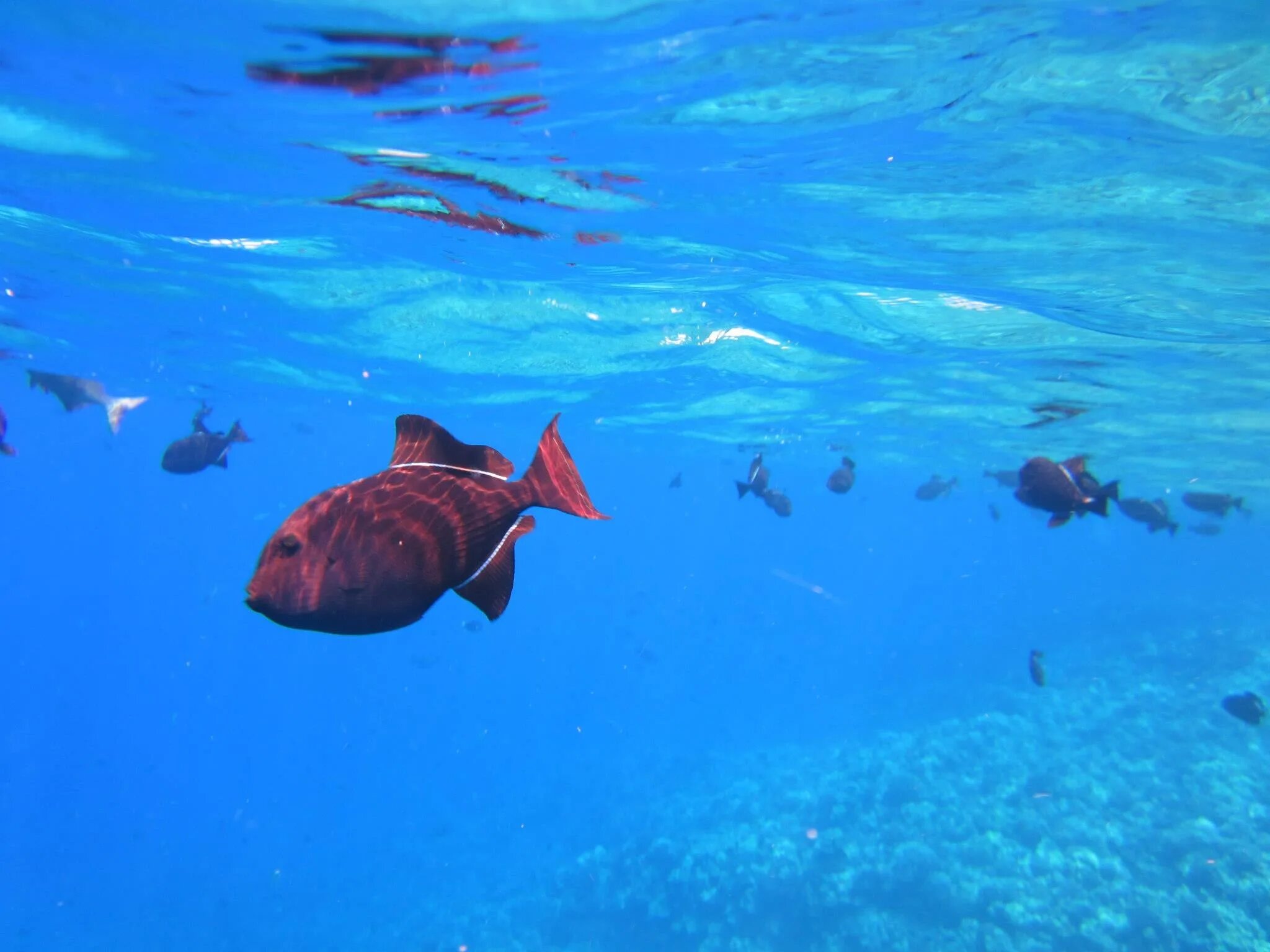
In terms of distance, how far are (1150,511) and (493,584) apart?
46.9ft

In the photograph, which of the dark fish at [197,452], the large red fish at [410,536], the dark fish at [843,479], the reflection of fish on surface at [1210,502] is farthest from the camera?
the reflection of fish on surface at [1210,502]

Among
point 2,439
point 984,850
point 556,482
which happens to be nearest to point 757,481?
point 556,482

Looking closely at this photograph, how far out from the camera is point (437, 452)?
9.71ft

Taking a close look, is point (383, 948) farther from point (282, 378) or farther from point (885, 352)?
point (885, 352)

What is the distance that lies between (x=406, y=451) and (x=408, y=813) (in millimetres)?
44897

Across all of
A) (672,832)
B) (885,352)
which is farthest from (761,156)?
(672,832)

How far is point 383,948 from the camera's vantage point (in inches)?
913

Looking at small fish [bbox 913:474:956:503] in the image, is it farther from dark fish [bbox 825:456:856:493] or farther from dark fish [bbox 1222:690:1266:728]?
dark fish [bbox 1222:690:1266:728]

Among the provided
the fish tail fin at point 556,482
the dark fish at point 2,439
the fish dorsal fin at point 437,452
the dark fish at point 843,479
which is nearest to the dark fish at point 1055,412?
the dark fish at point 843,479

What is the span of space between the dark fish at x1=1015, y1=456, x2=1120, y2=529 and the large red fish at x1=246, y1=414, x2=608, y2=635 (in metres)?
6.00

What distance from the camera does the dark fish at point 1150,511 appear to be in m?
12.6

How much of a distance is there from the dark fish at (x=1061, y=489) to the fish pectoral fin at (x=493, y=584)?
6.09 metres

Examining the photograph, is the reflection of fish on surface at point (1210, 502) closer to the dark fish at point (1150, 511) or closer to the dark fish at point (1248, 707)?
the dark fish at point (1150, 511)

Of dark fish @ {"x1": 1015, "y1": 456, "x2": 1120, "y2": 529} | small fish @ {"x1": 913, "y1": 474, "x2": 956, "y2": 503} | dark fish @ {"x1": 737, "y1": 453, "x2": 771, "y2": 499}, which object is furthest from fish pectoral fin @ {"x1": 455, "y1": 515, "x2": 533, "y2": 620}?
small fish @ {"x1": 913, "y1": 474, "x2": 956, "y2": 503}
